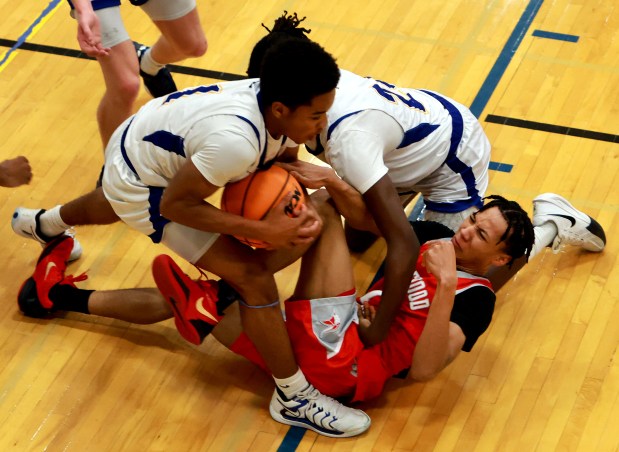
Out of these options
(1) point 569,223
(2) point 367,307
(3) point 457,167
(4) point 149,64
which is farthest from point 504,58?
(2) point 367,307

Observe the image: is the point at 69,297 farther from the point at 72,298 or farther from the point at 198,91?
the point at 198,91

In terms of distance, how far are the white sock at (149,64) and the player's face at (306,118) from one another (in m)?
2.40

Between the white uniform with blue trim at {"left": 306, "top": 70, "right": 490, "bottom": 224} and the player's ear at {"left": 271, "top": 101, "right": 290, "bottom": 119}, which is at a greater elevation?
the player's ear at {"left": 271, "top": 101, "right": 290, "bottom": 119}

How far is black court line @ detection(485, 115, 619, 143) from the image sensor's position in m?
6.22

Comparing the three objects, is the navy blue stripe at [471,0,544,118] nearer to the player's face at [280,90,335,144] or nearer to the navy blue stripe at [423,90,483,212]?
the navy blue stripe at [423,90,483,212]

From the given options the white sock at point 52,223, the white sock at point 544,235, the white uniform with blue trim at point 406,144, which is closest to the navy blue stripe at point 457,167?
the white uniform with blue trim at point 406,144

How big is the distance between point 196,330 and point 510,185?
2.07 metres

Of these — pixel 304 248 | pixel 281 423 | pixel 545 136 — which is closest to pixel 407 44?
pixel 545 136

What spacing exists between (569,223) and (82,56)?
3.46m

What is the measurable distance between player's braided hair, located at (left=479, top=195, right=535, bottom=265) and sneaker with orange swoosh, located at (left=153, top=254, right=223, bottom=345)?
129cm

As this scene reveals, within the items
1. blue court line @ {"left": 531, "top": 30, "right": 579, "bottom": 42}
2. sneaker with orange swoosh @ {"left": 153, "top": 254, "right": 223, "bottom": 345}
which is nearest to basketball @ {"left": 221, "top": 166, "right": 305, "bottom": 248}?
sneaker with orange swoosh @ {"left": 153, "top": 254, "right": 223, "bottom": 345}

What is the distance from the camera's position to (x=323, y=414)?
470 cm

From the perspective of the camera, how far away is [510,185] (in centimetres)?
594

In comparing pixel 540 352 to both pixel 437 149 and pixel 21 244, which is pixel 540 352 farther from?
pixel 21 244
